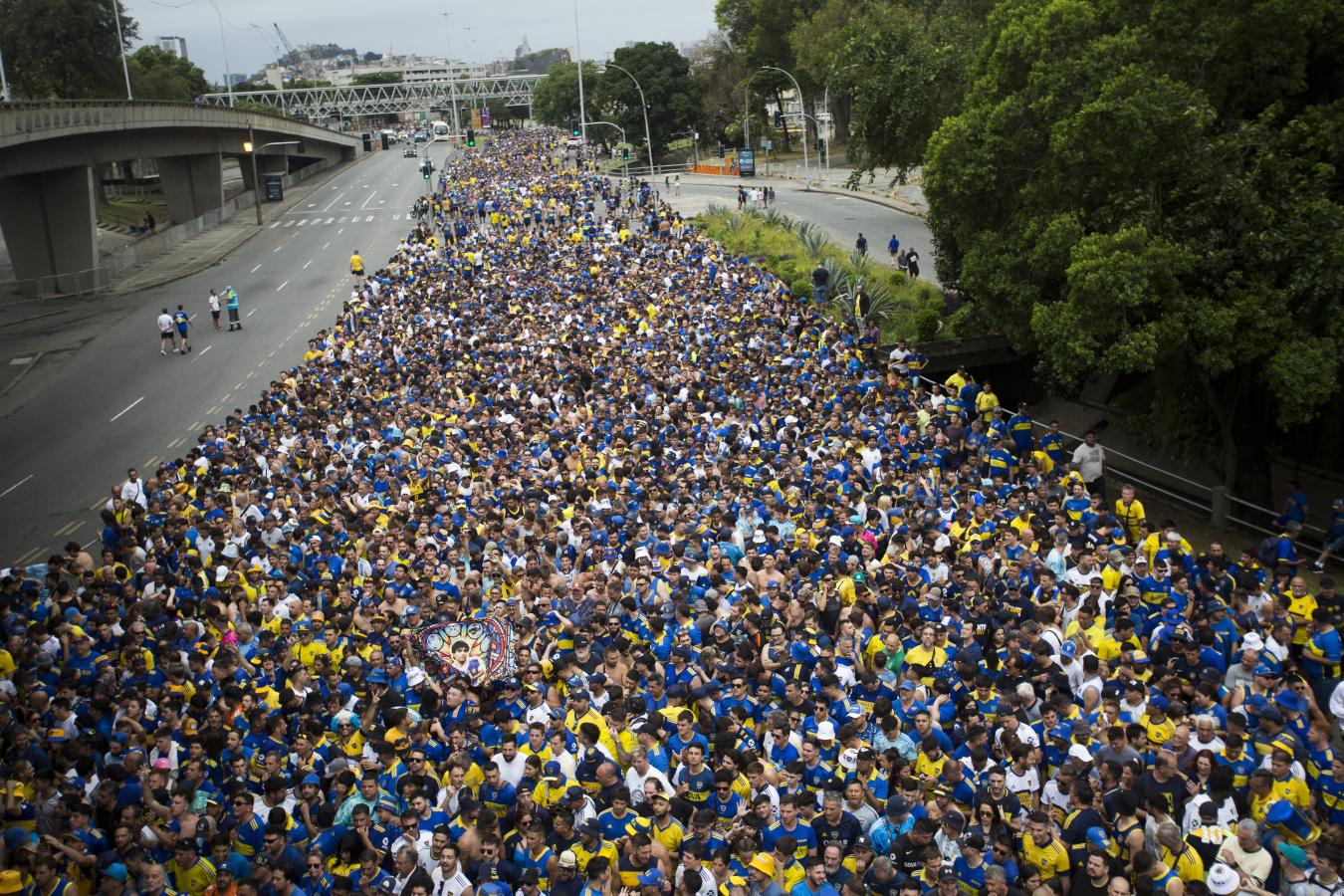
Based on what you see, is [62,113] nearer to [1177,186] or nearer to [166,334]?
[166,334]

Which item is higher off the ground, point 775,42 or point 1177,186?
point 775,42

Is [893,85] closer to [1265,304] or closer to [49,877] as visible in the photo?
[1265,304]

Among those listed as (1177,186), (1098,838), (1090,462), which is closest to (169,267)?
(1090,462)

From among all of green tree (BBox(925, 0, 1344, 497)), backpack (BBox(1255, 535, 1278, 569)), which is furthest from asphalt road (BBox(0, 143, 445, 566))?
backpack (BBox(1255, 535, 1278, 569))

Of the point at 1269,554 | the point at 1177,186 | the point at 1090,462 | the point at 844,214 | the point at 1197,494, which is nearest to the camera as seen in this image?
the point at 1269,554

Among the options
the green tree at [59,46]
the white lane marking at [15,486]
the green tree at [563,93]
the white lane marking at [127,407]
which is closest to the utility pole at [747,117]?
the green tree at [563,93]

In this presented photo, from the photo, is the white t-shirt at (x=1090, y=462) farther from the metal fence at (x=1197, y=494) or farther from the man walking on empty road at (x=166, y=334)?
the man walking on empty road at (x=166, y=334)
